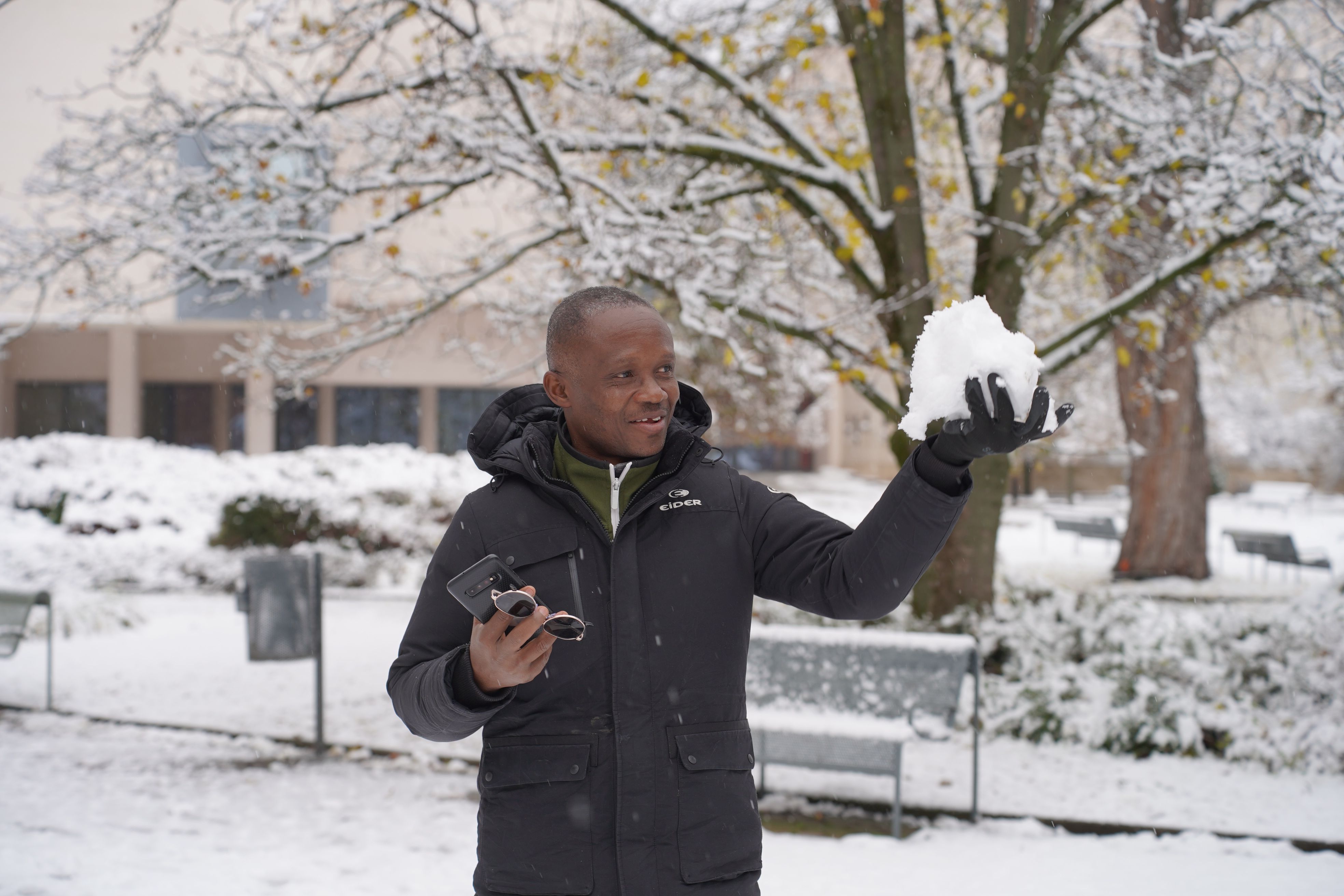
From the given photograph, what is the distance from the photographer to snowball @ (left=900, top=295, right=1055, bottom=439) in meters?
1.56

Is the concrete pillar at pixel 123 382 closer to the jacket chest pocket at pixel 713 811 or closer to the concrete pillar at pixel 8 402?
the concrete pillar at pixel 8 402

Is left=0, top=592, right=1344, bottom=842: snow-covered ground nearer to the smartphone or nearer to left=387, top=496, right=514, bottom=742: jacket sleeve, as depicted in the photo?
left=387, top=496, right=514, bottom=742: jacket sleeve

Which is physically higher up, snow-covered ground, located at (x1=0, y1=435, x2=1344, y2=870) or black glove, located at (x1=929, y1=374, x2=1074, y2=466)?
black glove, located at (x1=929, y1=374, x2=1074, y2=466)

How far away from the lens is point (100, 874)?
14.8 ft

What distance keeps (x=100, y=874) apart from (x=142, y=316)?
4494 millimetres

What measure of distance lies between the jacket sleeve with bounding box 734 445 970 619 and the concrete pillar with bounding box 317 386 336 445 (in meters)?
26.1

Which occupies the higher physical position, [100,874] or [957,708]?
[957,708]

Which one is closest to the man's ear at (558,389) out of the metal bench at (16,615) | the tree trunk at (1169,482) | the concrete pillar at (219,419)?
the metal bench at (16,615)

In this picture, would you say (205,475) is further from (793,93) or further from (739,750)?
(739,750)

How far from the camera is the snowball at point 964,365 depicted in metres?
1.56

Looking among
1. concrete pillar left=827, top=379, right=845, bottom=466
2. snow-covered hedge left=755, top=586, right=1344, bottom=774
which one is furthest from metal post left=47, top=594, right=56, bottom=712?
concrete pillar left=827, top=379, right=845, bottom=466

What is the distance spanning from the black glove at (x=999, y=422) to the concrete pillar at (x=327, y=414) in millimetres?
26708

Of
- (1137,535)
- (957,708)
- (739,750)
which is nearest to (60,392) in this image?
(1137,535)

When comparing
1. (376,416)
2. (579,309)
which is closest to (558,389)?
(579,309)
